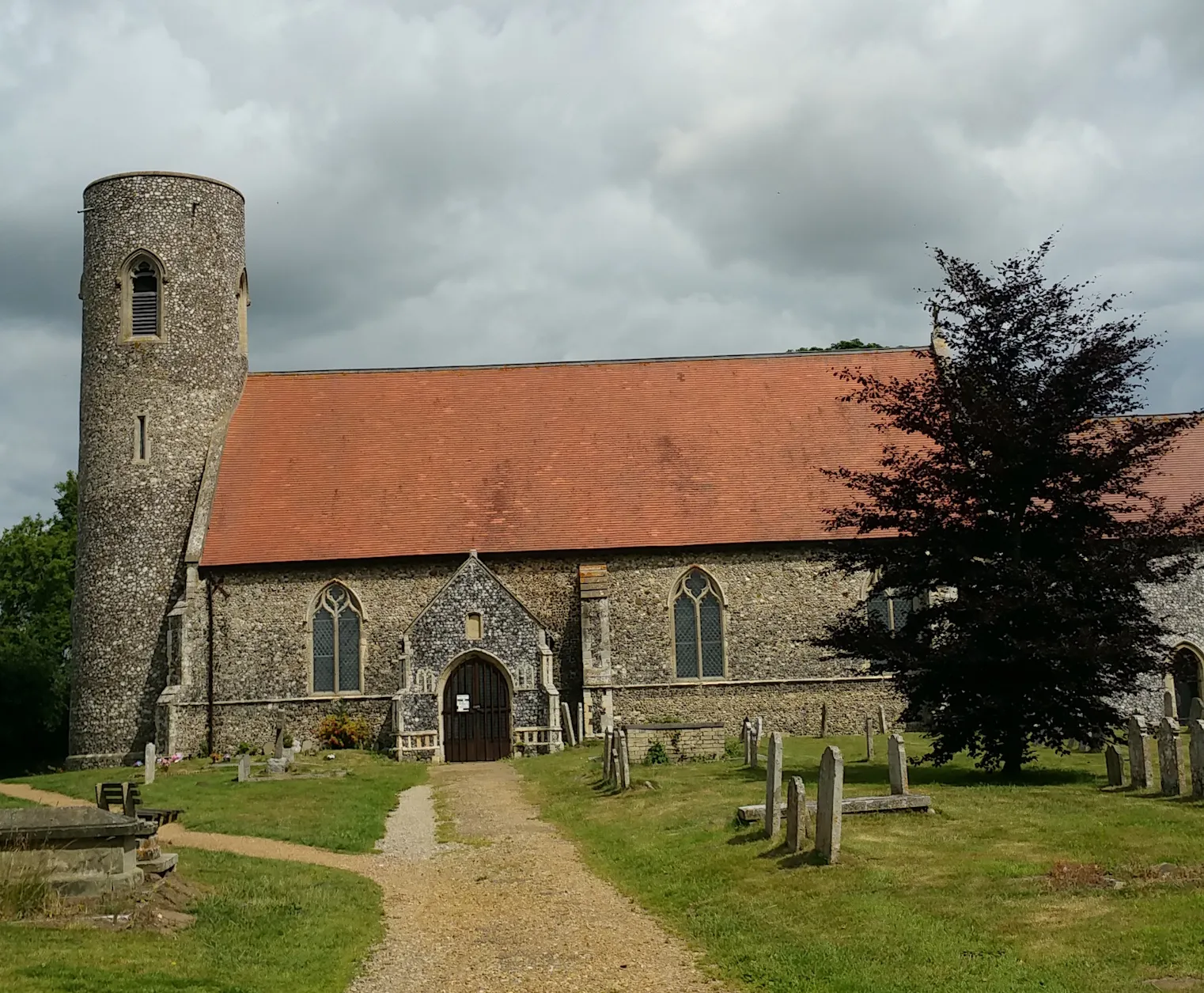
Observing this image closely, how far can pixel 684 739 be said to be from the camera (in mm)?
24438

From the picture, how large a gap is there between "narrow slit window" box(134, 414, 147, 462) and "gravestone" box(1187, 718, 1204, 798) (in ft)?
83.0

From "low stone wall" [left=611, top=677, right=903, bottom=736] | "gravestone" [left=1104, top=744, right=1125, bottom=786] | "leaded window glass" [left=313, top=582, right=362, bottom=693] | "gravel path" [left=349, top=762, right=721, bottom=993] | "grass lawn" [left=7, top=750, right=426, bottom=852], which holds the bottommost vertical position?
"gravel path" [left=349, top=762, right=721, bottom=993]

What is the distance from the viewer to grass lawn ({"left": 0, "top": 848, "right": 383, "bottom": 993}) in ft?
28.9

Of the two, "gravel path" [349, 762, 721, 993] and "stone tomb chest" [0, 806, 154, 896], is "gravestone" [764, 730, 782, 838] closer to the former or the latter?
"gravel path" [349, 762, 721, 993]

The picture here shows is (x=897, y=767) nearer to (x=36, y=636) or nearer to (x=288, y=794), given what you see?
(x=288, y=794)

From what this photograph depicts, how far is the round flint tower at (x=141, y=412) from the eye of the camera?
3083 centimetres

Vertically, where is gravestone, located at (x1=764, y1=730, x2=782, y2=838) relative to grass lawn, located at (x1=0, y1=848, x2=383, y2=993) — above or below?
above

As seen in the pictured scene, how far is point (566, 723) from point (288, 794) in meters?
8.88

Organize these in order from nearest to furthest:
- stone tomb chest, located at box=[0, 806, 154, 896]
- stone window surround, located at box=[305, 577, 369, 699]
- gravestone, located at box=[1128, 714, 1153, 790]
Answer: stone tomb chest, located at box=[0, 806, 154, 896], gravestone, located at box=[1128, 714, 1153, 790], stone window surround, located at box=[305, 577, 369, 699]

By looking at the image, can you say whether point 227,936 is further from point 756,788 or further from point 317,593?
point 317,593

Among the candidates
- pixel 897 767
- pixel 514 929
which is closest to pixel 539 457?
pixel 897 767

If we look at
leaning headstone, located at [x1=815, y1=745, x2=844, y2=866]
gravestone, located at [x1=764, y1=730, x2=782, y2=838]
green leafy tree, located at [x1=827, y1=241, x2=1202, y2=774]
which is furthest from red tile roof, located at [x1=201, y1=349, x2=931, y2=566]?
leaning headstone, located at [x1=815, y1=745, x2=844, y2=866]

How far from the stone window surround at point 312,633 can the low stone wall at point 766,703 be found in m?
6.06

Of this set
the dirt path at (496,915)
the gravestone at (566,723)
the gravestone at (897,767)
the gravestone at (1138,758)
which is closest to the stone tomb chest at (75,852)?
the dirt path at (496,915)
